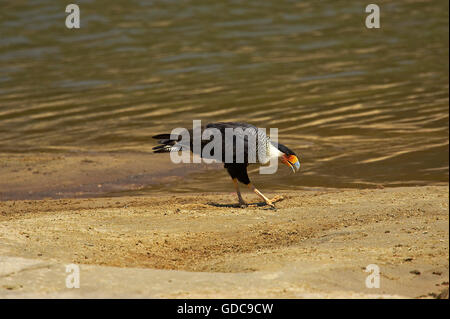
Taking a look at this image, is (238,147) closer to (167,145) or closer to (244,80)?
(167,145)

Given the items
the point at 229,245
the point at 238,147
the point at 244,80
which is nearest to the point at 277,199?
the point at 238,147

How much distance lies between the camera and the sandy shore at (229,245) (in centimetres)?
531

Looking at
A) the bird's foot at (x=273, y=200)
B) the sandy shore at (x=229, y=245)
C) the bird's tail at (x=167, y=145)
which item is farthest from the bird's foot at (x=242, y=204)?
the bird's tail at (x=167, y=145)

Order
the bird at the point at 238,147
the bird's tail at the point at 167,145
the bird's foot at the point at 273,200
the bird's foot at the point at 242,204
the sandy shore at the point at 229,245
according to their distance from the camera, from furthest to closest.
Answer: the bird's tail at the point at 167,145 → the bird's foot at the point at 242,204 → the bird's foot at the point at 273,200 → the bird at the point at 238,147 → the sandy shore at the point at 229,245

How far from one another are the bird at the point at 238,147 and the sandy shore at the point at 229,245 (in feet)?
1.54

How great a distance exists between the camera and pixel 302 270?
565 centimetres

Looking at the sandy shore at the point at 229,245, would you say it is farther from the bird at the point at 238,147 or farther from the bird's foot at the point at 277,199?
the bird at the point at 238,147

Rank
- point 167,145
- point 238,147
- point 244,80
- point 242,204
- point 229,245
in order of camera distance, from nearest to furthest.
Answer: point 229,245 < point 238,147 < point 242,204 < point 167,145 < point 244,80

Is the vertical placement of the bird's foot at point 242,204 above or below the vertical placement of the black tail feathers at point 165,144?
below

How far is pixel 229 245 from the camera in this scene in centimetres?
698

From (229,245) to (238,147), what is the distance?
5.81ft

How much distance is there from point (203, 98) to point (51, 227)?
8.87 metres

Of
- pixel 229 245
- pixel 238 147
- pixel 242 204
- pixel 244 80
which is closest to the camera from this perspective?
pixel 229 245
